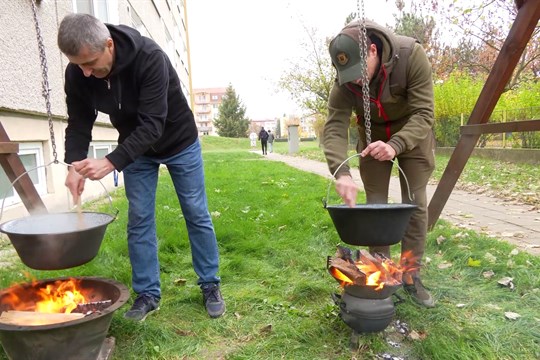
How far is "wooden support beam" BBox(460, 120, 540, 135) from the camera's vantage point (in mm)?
2997

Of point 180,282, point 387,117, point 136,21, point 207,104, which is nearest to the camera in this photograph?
point 387,117

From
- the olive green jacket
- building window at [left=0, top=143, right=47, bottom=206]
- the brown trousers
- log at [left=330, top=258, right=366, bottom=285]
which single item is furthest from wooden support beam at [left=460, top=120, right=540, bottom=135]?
building window at [left=0, top=143, right=47, bottom=206]

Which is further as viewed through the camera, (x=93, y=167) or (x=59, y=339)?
(x=93, y=167)

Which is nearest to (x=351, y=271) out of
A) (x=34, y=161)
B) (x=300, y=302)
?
(x=300, y=302)

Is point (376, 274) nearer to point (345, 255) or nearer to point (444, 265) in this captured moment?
Answer: point (345, 255)

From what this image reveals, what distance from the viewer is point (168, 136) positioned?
8.57ft

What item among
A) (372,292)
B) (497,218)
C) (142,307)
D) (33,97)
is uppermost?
(33,97)

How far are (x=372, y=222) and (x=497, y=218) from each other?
3.66 metres

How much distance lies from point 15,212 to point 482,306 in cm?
416

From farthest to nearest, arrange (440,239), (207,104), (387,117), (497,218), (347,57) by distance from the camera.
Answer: (207,104)
(497,218)
(440,239)
(387,117)
(347,57)

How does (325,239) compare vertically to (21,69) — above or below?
below

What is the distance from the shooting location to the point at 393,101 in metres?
2.62

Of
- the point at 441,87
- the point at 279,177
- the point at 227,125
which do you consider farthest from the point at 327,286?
the point at 227,125

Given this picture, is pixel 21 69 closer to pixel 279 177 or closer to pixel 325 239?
pixel 325 239
